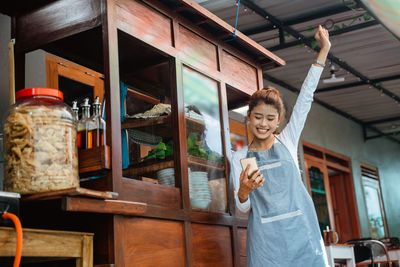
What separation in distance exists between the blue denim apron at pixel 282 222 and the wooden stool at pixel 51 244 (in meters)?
0.94

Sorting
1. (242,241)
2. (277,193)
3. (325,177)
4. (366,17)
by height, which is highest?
(366,17)

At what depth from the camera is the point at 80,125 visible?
2271 millimetres

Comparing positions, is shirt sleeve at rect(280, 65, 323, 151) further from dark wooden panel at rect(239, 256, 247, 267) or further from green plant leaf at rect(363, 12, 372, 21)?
green plant leaf at rect(363, 12, 372, 21)

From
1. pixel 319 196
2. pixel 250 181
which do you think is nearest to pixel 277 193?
pixel 250 181

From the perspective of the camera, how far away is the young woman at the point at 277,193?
2.54 metres

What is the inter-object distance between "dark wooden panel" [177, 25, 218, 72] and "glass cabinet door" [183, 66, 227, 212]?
0.06 meters

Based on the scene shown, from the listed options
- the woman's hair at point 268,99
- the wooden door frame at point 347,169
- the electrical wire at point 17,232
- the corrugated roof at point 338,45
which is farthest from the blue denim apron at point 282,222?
the wooden door frame at point 347,169

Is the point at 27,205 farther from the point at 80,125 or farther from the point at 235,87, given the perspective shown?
the point at 235,87

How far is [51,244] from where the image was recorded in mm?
1824

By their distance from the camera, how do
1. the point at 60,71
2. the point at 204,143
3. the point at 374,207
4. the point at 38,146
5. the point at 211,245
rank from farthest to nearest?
the point at 374,207
the point at 60,71
the point at 204,143
the point at 211,245
the point at 38,146

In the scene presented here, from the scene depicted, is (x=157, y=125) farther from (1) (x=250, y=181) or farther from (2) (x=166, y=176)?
(1) (x=250, y=181)

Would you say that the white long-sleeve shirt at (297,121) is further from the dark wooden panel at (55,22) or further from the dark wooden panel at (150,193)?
the dark wooden panel at (55,22)

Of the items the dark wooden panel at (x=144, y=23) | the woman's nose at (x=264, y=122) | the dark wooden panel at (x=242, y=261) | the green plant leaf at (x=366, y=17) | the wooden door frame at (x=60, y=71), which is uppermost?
the green plant leaf at (x=366, y=17)

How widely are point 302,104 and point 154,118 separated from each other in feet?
2.66
